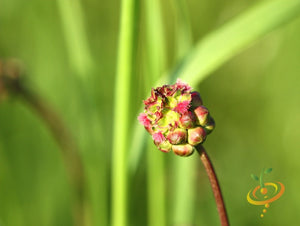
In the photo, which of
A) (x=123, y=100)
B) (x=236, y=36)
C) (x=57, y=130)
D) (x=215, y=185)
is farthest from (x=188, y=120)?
(x=57, y=130)

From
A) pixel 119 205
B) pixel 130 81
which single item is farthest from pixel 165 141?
pixel 119 205

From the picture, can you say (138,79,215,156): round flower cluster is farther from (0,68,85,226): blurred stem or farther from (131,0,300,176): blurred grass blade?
(0,68,85,226): blurred stem

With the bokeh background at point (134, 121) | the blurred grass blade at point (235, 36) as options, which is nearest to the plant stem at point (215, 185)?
the blurred grass blade at point (235, 36)

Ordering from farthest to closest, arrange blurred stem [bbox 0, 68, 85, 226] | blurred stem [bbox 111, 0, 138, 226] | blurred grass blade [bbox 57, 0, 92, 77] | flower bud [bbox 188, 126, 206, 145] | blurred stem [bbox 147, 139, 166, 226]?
blurred stem [bbox 0, 68, 85, 226] → blurred grass blade [bbox 57, 0, 92, 77] → blurred stem [bbox 147, 139, 166, 226] → blurred stem [bbox 111, 0, 138, 226] → flower bud [bbox 188, 126, 206, 145]

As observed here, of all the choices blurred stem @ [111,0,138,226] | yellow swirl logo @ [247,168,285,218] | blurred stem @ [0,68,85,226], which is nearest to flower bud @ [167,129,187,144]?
yellow swirl logo @ [247,168,285,218]

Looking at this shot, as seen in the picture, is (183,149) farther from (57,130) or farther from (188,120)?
(57,130)

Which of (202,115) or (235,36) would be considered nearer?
(202,115)
